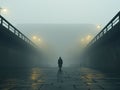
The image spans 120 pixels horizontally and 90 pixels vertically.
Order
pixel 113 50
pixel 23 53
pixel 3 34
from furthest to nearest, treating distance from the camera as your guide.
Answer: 1. pixel 23 53
2. pixel 113 50
3. pixel 3 34

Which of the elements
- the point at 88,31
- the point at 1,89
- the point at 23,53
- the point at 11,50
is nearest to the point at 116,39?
the point at 11,50

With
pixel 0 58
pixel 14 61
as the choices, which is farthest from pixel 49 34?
pixel 0 58

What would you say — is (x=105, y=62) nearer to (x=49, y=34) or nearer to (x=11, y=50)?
(x=11, y=50)

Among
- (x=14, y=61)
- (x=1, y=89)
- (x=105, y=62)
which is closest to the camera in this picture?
(x=1, y=89)

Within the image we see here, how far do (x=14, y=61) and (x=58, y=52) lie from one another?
124 meters

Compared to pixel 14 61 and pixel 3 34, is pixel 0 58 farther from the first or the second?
pixel 14 61

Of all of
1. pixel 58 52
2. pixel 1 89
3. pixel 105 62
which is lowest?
pixel 1 89

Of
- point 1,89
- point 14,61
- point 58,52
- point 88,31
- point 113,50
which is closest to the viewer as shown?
point 1,89

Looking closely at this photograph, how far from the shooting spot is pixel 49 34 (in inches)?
6388

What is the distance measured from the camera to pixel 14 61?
48.8 metres

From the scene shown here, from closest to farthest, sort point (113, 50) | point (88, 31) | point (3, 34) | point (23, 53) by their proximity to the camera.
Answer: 1. point (3, 34)
2. point (113, 50)
3. point (23, 53)
4. point (88, 31)

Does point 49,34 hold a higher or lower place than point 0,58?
higher

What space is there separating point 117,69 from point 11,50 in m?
18.7

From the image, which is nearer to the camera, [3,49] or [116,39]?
[116,39]
